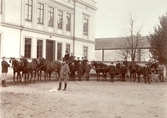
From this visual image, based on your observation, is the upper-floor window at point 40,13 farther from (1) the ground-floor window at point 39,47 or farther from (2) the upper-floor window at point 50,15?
(1) the ground-floor window at point 39,47

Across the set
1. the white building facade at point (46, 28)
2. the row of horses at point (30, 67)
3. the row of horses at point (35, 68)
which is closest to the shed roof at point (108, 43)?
the white building facade at point (46, 28)

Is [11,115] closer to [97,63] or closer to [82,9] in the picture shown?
[97,63]

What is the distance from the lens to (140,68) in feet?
65.4

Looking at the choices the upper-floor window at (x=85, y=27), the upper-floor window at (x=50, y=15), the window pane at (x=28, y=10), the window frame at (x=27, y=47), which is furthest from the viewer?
the upper-floor window at (x=85, y=27)

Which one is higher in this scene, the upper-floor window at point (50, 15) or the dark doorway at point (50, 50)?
the upper-floor window at point (50, 15)

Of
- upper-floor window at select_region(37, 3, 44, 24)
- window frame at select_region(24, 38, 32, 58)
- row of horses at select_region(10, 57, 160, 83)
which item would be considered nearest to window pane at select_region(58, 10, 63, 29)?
upper-floor window at select_region(37, 3, 44, 24)

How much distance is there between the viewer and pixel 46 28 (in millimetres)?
25750

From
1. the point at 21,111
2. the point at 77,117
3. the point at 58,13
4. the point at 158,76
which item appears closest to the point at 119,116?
the point at 77,117

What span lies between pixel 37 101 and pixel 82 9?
2470 cm

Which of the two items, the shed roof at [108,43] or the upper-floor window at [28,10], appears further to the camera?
the shed roof at [108,43]

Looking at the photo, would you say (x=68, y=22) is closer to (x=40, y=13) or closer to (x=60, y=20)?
(x=60, y=20)

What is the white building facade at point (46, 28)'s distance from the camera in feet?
67.4

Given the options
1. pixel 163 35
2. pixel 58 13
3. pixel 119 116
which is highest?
pixel 58 13

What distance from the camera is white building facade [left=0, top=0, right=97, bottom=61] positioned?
20531 millimetres
